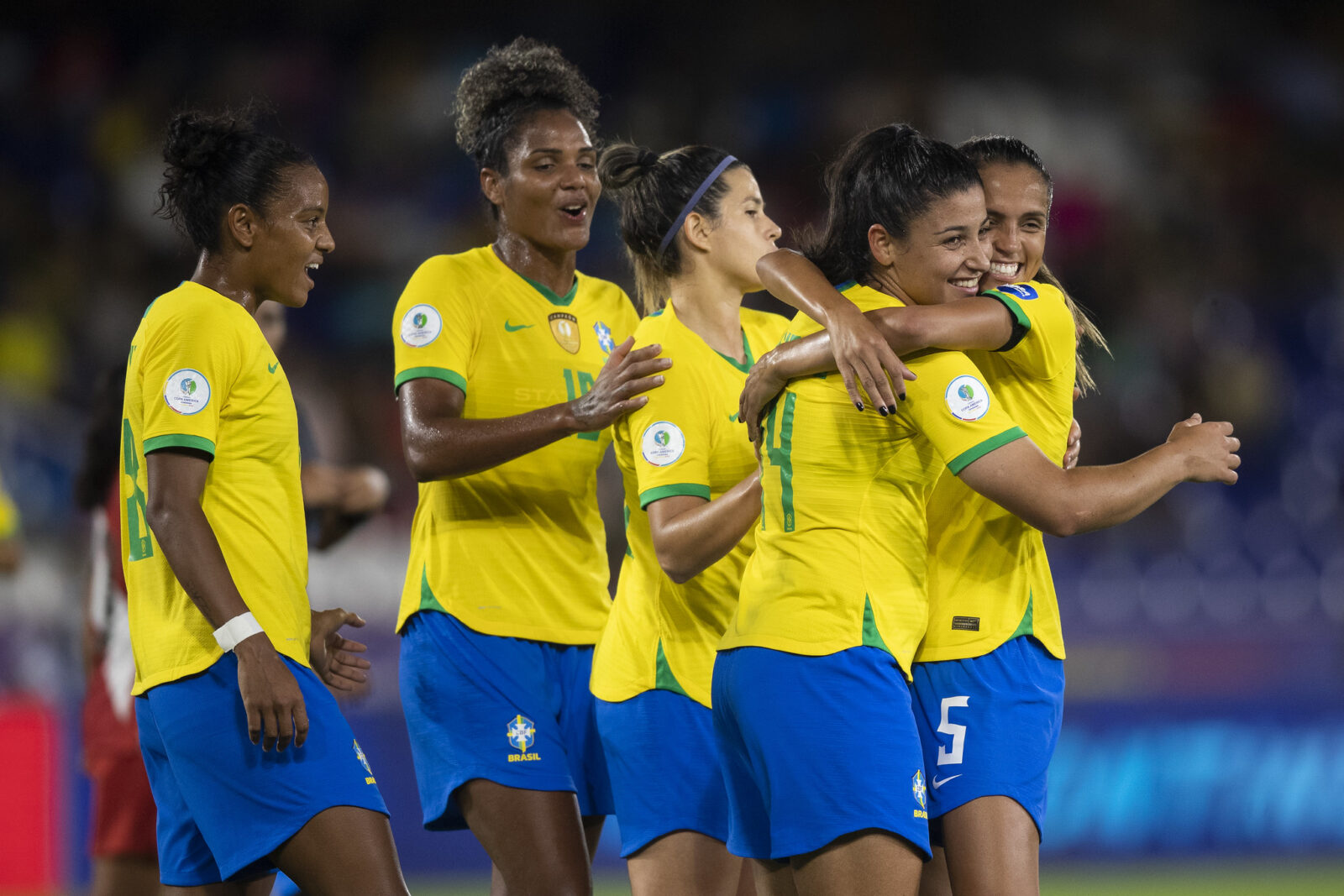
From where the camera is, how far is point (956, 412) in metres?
3.03

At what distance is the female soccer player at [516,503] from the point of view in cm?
395

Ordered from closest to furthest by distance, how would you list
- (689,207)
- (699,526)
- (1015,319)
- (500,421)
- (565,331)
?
(1015,319) → (699,526) → (500,421) → (689,207) → (565,331)

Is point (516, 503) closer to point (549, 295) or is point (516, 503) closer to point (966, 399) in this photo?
point (549, 295)

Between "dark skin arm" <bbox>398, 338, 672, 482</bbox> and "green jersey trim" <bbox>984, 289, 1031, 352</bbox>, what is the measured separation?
90cm

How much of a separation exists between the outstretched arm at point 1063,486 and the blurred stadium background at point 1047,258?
4.16m

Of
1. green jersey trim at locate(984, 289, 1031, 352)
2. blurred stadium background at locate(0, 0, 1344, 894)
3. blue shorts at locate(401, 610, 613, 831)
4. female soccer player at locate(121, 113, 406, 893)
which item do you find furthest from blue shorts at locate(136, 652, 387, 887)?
blurred stadium background at locate(0, 0, 1344, 894)

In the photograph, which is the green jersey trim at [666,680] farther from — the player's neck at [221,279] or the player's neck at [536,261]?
the player's neck at [221,279]

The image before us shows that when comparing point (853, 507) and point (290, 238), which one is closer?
point (853, 507)

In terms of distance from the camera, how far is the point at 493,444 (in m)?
3.94

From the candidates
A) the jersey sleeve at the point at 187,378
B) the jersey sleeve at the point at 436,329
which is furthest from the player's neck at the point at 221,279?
the jersey sleeve at the point at 436,329

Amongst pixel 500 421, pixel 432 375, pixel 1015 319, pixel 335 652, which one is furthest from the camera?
pixel 432 375

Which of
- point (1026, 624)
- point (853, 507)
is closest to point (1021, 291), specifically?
point (853, 507)

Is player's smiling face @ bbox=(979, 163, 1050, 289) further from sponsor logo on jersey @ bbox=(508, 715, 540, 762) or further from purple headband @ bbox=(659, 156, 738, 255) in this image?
sponsor logo on jersey @ bbox=(508, 715, 540, 762)

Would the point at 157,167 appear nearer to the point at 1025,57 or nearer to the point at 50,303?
the point at 50,303
